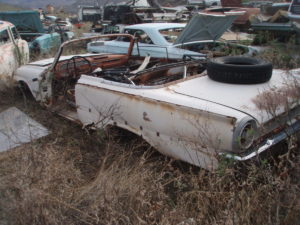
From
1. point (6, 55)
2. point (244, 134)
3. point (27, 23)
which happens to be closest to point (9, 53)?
point (6, 55)

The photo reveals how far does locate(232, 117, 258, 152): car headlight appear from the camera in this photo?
2.58 metres

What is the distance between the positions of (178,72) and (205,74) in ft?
1.86

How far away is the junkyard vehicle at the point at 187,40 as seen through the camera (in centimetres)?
578

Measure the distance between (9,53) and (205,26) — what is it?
4.46 meters

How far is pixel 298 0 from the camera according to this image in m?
6.45

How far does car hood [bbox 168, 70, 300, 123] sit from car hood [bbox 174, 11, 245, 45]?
2.27 meters

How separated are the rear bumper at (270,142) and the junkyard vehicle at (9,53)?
17.6 ft

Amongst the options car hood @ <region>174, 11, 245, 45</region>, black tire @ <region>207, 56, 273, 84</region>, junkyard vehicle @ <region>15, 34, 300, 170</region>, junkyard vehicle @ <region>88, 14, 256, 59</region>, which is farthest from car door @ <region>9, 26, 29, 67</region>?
black tire @ <region>207, 56, 273, 84</region>

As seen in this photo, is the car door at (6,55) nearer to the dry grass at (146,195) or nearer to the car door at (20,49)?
the car door at (20,49)

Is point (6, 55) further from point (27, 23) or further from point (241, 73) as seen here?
point (241, 73)

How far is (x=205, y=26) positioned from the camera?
583 centimetres

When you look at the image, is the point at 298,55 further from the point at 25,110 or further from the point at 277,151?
the point at 25,110

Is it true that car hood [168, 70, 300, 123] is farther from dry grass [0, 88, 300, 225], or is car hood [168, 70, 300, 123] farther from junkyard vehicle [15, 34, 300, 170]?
dry grass [0, 88, 300, 225]

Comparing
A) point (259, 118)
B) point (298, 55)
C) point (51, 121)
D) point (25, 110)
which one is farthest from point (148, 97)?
point (298, 55)
